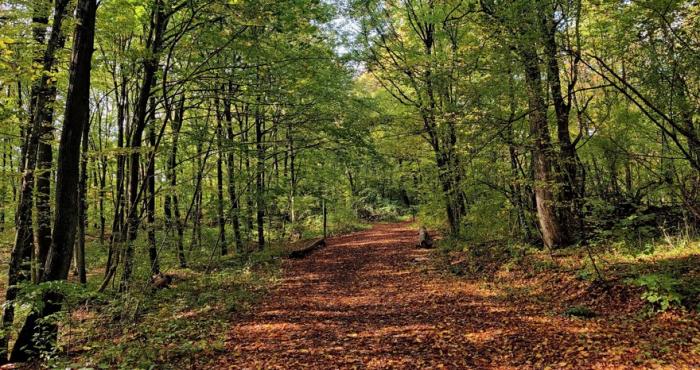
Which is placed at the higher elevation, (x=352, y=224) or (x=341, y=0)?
(x=341, y=0)

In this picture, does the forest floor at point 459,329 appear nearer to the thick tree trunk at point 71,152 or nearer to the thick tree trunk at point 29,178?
the thick tree trunk at point 71,152

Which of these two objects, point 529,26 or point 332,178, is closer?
point 529,26

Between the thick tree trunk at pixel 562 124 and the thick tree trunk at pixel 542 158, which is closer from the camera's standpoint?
the thick tree trunk at pixel 562 124

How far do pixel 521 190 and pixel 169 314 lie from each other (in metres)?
8.85

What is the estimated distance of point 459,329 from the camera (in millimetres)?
5613

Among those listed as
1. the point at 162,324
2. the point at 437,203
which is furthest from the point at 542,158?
the point at 162,324

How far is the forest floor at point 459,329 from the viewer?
4344 mm

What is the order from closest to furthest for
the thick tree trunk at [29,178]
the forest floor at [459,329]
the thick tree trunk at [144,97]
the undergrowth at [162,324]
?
the forest floor at [459,329], the undergrowth at [162,324], the thick tree trunk at [29,178], the thick tree trunk at [144,97]

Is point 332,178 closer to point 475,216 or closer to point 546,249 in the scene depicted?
point 475,216

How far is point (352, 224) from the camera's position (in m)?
26.0

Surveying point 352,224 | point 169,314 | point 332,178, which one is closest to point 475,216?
point 169,314

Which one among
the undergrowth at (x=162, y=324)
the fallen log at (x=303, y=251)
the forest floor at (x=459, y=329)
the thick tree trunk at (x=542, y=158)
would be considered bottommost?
the forest floor at (x=459, y=329)

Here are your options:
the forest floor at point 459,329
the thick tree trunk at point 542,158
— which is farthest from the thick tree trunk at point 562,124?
the forest floor at point 459,329

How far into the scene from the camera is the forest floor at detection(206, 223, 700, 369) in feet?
14.3
